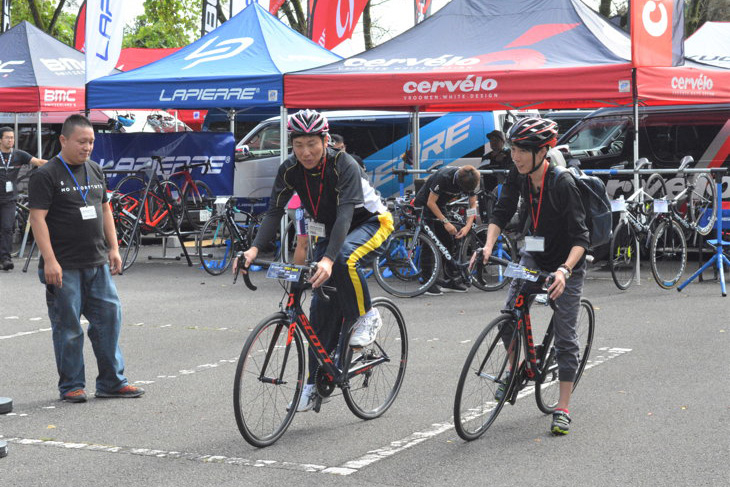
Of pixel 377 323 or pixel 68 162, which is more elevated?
pixel 68 162

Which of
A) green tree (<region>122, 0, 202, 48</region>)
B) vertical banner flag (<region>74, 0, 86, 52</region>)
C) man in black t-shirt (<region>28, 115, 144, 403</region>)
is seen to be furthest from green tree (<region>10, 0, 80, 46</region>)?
man in black t-shirt (<region>28, 115, 144, 403</region>)

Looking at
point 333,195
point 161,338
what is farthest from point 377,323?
point 161,338

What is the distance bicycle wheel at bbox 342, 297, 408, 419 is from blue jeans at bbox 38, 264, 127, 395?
1751 millimetres

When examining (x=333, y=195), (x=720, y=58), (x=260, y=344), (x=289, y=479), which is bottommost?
(x=289, y=479)

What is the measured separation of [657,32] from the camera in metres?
12.4

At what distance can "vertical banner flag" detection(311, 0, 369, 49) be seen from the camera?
59.9 ft

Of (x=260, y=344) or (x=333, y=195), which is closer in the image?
(x=260, y=344)

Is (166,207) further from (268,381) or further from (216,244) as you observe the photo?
(268,381)

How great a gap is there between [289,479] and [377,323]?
3.95ft

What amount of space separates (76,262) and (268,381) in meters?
2.00

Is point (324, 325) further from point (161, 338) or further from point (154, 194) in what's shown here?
point (154, 194)

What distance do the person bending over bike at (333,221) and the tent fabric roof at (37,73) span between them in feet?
40.9

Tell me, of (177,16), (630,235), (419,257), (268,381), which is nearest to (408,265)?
(419,257)

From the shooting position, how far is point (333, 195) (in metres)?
5.74
